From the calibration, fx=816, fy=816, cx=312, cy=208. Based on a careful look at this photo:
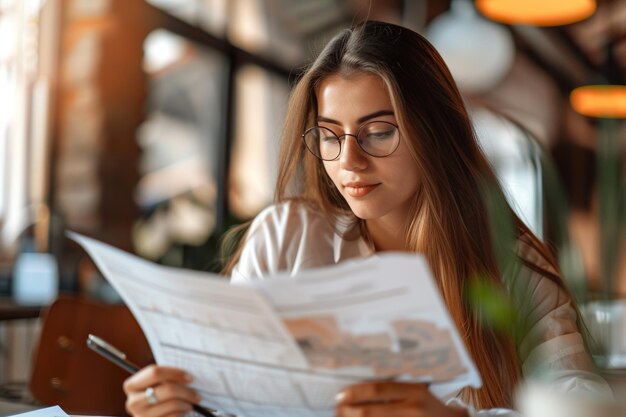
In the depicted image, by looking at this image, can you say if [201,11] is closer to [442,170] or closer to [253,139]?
[253,139]

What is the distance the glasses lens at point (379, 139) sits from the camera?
1419 millimetres

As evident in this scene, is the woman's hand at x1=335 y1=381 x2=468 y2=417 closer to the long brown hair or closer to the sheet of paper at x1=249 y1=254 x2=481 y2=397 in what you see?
the sheet of paper at x1=249 y1=254 x2=481 y2=397

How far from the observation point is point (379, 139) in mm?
1425

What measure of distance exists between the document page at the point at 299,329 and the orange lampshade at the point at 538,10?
134 inches

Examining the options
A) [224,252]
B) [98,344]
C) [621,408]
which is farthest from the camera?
[224,252]

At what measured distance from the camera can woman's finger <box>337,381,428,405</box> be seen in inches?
34.8

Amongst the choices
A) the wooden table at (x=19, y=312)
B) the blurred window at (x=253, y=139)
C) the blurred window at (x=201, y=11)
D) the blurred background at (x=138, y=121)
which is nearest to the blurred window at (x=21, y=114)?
the blurred background at (x=138, y=121)

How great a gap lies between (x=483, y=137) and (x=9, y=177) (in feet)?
9.06

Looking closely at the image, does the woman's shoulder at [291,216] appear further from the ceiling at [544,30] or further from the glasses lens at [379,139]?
the ceiling at [544,30]

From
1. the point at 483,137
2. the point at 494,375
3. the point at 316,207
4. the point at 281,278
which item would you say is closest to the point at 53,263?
the point at 316,207

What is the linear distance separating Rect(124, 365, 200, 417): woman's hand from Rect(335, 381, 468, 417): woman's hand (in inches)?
8.9

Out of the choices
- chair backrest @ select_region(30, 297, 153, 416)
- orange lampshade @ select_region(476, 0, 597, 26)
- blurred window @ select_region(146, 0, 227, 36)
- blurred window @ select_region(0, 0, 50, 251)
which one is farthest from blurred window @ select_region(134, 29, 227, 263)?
chair backrest @ select_region(30, 297, 153, 416)

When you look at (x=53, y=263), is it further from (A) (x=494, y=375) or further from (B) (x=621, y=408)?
(B) (x=621, y=408)

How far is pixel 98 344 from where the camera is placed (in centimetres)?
105
